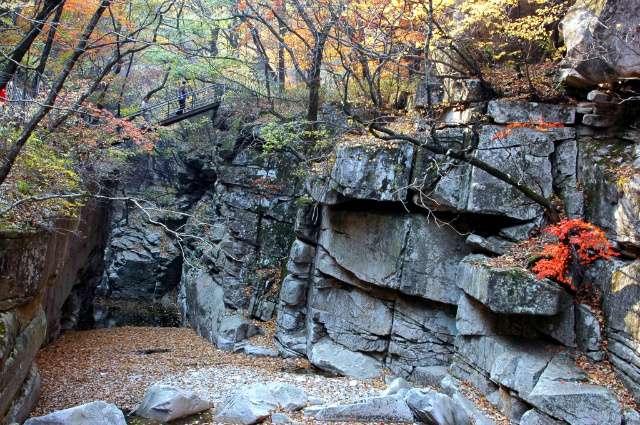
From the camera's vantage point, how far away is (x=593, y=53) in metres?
9.19

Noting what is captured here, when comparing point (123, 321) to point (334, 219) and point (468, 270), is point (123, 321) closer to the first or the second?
point (334, 219)

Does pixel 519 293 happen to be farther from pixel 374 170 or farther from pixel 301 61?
pixel 301 61

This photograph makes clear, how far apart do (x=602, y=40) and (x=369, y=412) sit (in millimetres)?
8502

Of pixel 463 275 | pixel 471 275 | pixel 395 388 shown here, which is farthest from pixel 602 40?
pixel 395 388

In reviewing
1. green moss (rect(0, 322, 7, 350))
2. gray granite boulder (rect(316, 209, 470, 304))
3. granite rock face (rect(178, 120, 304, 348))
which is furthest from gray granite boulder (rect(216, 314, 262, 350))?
green moss (rect(0, 322, 7, 350))

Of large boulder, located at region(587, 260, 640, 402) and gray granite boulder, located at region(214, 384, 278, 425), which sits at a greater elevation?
large boulder, located at region(587, 260, 640, 402)

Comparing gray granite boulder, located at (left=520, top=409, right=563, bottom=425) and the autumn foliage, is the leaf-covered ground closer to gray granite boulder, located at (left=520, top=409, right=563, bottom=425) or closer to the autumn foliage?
gray granite boulder, located at (left=520, top=409, right=563, bottom=425)

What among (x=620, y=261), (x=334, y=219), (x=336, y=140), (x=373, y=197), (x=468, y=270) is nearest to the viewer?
(x=620, y=261)

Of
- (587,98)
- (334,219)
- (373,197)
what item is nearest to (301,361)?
(334,219)

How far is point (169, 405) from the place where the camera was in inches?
309

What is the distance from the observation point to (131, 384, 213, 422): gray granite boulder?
25.8ft

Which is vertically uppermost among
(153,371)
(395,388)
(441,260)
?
(441,260)

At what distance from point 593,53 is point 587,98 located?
4.58ft

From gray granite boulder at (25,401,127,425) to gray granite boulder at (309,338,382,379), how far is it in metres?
6.38
